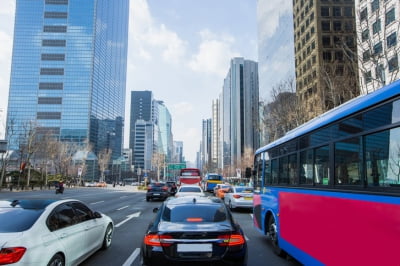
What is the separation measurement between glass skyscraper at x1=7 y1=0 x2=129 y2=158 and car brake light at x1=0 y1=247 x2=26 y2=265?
118075 mm

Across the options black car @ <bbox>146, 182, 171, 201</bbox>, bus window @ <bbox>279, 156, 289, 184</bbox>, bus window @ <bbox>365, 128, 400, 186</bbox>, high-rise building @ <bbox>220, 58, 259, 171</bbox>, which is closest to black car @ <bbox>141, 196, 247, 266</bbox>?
bus window @ <bbox>365, 128, 400, 186</bbox>

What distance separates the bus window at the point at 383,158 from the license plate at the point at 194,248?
2.38 m

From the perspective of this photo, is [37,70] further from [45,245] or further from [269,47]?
[45,245]

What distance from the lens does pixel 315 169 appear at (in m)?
5.34

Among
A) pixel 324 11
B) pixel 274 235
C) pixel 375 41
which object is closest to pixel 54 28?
pixel 324 11

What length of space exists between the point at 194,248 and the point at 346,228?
2162 millimetres

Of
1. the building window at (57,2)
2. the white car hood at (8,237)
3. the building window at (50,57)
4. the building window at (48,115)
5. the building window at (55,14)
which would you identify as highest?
the building window at (57,2)

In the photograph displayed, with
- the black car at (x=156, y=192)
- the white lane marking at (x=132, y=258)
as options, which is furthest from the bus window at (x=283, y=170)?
the black car at (x=156, y=192)

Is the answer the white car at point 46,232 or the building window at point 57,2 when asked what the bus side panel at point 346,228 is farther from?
the building window at point 57,2

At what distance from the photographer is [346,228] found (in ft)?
13.4

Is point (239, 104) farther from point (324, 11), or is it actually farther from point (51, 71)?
point (324, 11)

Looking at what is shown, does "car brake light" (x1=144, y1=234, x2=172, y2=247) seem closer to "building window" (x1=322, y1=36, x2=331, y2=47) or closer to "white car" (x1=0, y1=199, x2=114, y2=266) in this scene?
"white car" (x1=0, y1=199, x2=114, y2=266)

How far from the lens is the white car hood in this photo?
400cm

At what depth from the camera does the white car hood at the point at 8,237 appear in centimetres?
400
